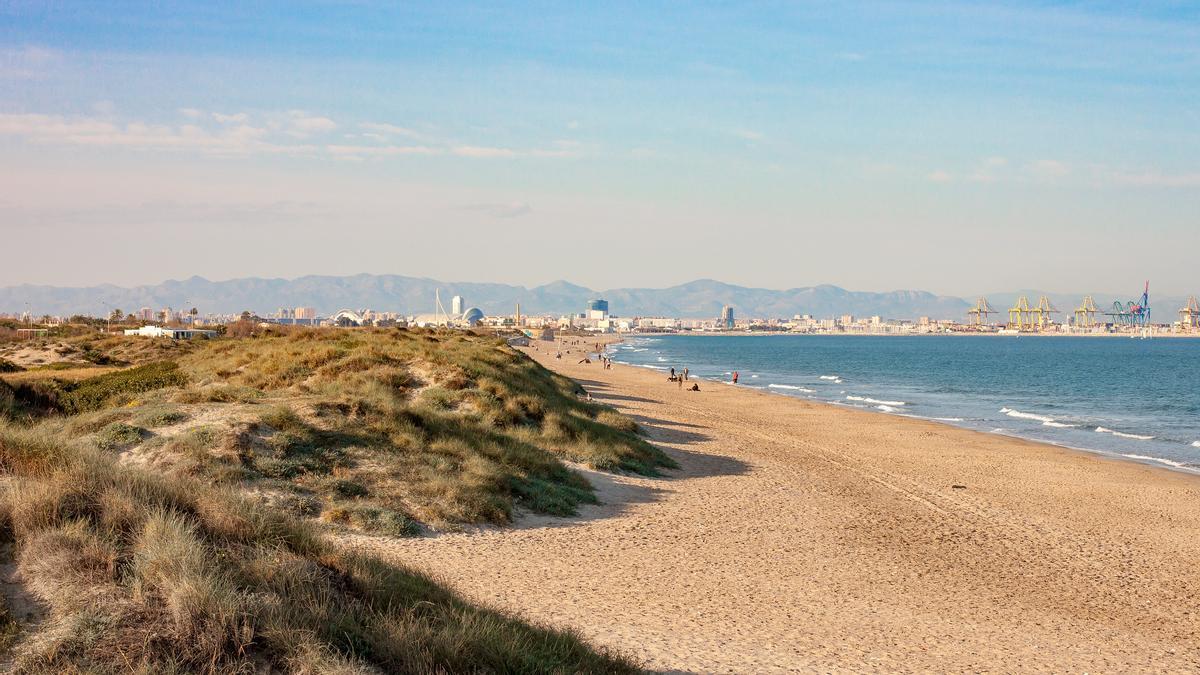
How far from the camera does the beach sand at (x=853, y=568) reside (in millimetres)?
9453

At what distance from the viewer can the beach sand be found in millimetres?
9453

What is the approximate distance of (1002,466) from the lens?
2566 cm

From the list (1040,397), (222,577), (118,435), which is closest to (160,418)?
(118,435)

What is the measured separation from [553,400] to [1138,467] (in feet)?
57.4

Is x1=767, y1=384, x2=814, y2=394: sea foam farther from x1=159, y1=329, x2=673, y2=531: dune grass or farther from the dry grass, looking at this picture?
the dry grass

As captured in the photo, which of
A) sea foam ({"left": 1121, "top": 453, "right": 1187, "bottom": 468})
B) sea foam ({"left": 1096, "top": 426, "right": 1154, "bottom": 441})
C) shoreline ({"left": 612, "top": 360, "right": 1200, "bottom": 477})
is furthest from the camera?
sea foam ({"left": 1096, "top": 426, "right": 1154, "bottom": 441})

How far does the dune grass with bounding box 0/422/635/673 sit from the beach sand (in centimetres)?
201

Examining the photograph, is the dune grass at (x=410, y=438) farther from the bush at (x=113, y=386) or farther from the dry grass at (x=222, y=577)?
the bush at (x=113, y=386)

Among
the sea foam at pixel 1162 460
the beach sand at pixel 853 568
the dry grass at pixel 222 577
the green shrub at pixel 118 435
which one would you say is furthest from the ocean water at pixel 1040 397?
the green shrub at pixel 118 435

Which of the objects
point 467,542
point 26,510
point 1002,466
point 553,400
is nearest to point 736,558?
point 467,542

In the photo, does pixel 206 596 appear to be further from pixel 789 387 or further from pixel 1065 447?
pixel 789 387

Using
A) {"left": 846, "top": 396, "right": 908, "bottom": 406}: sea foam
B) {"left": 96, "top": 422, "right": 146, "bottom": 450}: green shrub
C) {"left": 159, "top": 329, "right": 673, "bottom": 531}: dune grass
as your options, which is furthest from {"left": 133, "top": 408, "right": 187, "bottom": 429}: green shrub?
{"left": 846, "top": 396, "right": 908, "bottom": 406}: sea foam

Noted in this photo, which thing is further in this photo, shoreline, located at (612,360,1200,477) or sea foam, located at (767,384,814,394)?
sea foam, located at (767,384,814,394)

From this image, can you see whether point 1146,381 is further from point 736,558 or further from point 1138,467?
point 736,558
